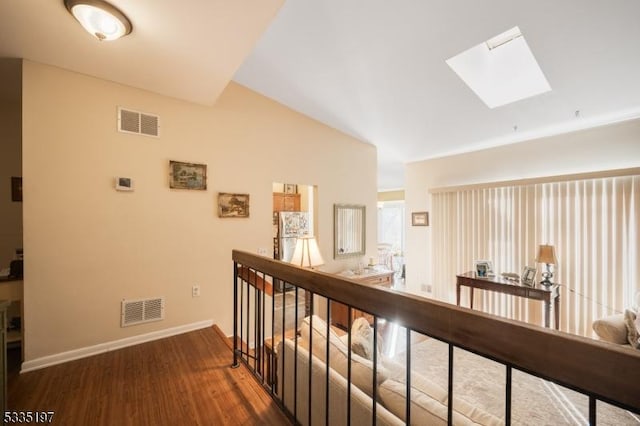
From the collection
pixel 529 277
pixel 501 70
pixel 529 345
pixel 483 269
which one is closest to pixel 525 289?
pixel 529 277

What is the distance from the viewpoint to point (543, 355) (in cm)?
53

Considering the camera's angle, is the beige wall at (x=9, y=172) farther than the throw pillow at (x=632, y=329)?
Yes

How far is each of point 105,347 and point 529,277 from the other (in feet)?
15.1

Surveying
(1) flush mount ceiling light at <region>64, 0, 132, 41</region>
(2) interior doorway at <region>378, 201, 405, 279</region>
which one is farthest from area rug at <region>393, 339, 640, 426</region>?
(2) interior doorway at <region>378, 201, 405, 279</region>

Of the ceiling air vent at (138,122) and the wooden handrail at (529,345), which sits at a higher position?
the ceiling air vent at (138,122)

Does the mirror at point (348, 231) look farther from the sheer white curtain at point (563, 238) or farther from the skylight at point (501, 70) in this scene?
the skylight at point (501, 70)

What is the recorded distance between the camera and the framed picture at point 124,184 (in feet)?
8.00

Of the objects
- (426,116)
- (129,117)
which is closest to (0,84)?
(129,117)

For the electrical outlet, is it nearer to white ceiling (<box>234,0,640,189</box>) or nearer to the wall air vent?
white ceiling (<box>234,0,640,189</box>)

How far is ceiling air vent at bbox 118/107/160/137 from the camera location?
2.48m

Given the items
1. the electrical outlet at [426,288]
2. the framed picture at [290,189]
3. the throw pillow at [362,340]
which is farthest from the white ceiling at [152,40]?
the electrical outlet at [426,288]

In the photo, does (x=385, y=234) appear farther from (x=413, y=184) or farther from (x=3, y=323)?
(x=3, y=323)

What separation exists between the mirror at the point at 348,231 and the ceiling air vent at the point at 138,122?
2.51 m

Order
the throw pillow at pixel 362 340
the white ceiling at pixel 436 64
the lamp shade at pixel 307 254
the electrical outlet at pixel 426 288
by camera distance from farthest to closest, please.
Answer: the electrical outlet at pixel 426 288 → the lamp shade at pixel 307 254 → the white ceiling at pixel 436 64 → the throw pillow at pixel 362 340
